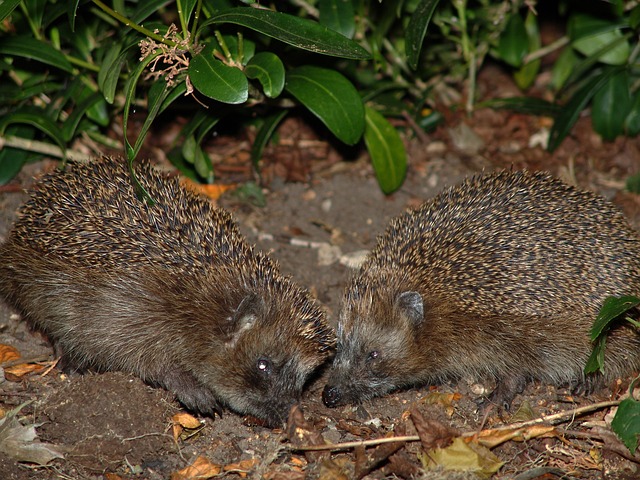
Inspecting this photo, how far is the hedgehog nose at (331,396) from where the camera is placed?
6.31 meters

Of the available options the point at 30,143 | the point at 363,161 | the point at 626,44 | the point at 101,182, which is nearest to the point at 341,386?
the point at 101,182

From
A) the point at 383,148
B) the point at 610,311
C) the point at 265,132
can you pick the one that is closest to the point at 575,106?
the point at 383,148

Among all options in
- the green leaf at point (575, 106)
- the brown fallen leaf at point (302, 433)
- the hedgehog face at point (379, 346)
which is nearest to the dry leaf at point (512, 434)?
the hedgehog face at point (379, 346)

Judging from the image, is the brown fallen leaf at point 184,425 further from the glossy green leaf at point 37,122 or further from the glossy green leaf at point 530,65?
the glossy green leaf at point 530,65

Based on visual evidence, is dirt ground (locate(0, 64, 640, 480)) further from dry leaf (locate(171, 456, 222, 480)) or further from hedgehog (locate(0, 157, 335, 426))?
hedgehog (locate(0, 157, 335, 426))

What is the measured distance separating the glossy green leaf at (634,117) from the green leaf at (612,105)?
119mm

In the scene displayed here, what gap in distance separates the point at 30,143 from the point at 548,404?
5.74m

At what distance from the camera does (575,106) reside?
8383mm

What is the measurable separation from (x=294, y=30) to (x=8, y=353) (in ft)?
12.2

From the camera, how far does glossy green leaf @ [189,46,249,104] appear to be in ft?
19.4

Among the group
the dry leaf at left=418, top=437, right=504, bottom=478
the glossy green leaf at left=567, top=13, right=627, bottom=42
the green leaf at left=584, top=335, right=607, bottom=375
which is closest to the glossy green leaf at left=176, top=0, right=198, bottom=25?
the dry leaf at left=418, top=437, right=504, bottom=478

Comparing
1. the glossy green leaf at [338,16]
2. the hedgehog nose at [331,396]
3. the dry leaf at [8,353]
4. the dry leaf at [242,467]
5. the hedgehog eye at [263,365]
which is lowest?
the hedgehog nose at [331,396]

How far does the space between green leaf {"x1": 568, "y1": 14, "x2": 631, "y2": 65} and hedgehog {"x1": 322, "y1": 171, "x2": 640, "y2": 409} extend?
2696mm

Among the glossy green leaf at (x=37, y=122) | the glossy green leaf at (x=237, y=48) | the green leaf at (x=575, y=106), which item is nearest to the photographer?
the glossy green leaf at (x=237, y=48)
